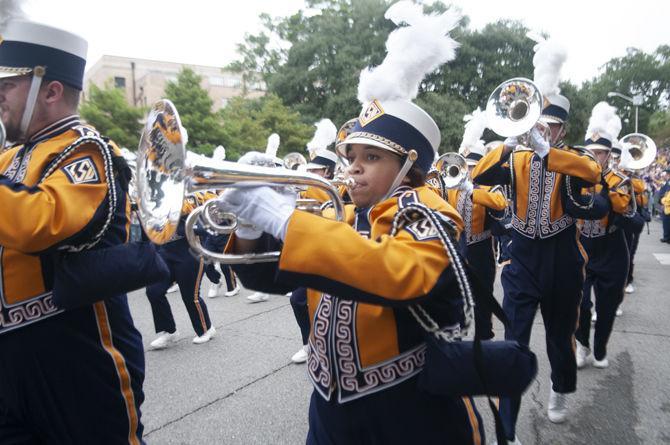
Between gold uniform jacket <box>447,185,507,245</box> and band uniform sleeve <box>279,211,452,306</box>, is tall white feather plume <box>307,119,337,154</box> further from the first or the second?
band uniform sleeve <box>279,211,452,306</box>

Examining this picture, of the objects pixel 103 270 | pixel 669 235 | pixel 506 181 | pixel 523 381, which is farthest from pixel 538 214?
pixel 669 235

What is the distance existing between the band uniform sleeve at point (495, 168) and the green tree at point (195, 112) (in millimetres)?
16311

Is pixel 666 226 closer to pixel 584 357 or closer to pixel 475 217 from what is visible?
pixel 475 217

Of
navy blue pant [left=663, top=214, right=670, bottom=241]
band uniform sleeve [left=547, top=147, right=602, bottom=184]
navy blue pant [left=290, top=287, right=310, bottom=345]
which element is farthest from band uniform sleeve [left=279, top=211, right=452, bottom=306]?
navy blue pant [left=663, top=214, right=670, bottom=241]

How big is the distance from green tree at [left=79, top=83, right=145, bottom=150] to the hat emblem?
1834 cm

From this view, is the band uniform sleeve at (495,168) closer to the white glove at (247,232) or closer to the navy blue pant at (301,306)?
the navy blue pant at (301,306)

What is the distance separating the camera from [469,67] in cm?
2595

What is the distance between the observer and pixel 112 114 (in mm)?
19016

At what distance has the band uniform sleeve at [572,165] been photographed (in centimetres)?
345

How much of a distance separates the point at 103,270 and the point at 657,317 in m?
6.71

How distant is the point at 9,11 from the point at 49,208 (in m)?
1.04

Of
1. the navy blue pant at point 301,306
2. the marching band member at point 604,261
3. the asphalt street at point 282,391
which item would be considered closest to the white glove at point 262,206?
the asphalt street at point 282,391

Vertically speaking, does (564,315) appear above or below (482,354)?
below

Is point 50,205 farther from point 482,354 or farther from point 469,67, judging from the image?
point 469,67
